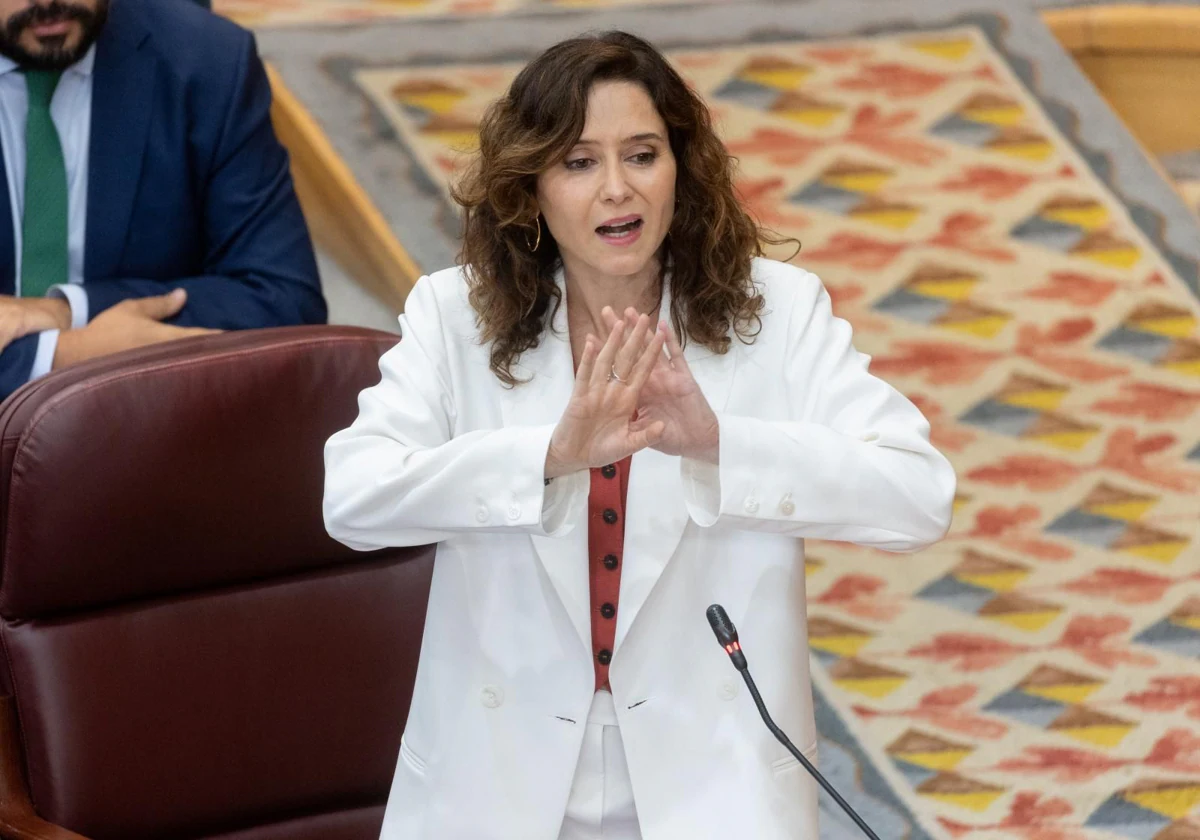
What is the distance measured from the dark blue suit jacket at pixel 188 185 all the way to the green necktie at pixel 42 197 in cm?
3

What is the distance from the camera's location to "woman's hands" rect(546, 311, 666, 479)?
65.4 inches

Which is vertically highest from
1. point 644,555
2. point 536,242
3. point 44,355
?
point 536,242

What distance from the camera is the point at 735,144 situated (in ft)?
15.3

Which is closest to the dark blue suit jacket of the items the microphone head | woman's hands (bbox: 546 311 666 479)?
woman's hands (bbox: 546 311 666 479)

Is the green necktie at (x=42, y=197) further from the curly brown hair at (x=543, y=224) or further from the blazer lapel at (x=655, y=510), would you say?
the blazer lapel at (x=655, y=510)

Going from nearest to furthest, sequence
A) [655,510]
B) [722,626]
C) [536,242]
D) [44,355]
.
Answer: [722,626] → [655,510] → [536,242] → [44,355]

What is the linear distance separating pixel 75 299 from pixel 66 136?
0.26 metres

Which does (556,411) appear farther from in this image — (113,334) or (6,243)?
(6,243)

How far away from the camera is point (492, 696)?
6.00 feet

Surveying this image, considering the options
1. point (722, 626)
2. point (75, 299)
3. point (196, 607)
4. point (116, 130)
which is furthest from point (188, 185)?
point (722, 626)

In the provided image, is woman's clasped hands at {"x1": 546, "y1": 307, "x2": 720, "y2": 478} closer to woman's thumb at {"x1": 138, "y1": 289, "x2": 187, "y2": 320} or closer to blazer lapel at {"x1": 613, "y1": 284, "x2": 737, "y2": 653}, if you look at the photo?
blazer lapel at {"x1": 613, "y1": 284, "x2": 737, "y2": 653}

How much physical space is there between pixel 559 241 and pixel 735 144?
2.86 m

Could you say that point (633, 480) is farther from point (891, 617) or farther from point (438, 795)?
point (891, 617)

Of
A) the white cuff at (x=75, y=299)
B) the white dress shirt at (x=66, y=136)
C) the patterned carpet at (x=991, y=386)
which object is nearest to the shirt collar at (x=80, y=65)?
the white dress shirt at (x=66, y=136)
